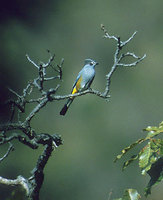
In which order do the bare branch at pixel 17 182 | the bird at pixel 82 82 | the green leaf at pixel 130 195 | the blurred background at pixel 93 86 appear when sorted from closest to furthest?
the green leaf at pixel 130 195 → the bare branch at pixel 17 182 → the bird at pixel 82 82 → the blurred background at pixel 93 86

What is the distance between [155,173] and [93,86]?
61.5ft

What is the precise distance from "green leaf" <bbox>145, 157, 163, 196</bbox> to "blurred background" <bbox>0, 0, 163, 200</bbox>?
388 inches

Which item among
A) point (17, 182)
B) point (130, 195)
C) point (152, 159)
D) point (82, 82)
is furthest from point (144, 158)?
point (82, 82)

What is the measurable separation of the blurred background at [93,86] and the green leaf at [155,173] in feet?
32.3

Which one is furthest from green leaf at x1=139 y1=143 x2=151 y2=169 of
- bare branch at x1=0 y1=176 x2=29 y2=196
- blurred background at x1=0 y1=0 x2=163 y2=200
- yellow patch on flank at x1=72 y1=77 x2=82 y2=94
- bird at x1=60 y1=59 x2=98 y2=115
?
blurred background at x1=0 y1=0 x2=163 y2=200

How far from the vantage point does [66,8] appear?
28.3m

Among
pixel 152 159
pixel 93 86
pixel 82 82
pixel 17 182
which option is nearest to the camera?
pixel 152 159

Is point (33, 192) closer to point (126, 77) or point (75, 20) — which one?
point (126, 77)

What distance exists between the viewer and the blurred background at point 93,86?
16234 mm

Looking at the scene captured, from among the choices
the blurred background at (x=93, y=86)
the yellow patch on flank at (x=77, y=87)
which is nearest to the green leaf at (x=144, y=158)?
the yellow patch on flank at (x=77, y=87)

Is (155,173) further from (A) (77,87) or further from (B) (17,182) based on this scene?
(A) (77,87)

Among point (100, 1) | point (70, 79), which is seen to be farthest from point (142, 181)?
point (100, 1)

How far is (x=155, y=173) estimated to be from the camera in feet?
9.19

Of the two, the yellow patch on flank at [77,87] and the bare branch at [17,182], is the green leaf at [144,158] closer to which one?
the bare branch at [17,182]
